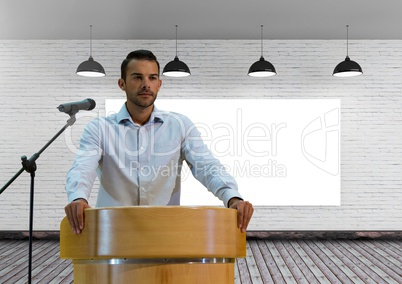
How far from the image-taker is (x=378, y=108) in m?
8.41

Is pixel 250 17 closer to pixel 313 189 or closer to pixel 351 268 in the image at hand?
pixel 313 189

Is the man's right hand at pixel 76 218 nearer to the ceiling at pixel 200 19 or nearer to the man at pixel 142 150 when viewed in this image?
the man at pixel 142 150

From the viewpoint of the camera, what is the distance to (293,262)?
6.11m

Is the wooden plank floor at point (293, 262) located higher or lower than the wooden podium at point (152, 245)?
lower

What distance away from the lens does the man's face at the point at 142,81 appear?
1970mm

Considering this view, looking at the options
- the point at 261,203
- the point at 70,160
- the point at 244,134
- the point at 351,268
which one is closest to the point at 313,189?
the point at 261,203

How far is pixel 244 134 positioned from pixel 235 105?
1.64ft

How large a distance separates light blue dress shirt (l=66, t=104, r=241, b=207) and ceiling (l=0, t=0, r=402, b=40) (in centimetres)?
456

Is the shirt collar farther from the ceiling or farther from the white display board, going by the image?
the white display board

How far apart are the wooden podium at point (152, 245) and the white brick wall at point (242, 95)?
7219mm

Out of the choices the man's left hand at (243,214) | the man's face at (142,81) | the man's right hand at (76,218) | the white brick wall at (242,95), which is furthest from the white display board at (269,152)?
the man's right hand at (76,218)

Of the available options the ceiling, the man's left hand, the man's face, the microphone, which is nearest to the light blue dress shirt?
the man's face

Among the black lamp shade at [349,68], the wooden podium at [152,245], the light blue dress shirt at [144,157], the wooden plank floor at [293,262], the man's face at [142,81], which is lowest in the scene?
the wooden plank floor at [293,262]

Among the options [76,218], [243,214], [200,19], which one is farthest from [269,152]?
[76,218]
